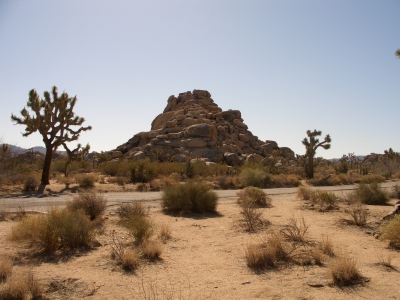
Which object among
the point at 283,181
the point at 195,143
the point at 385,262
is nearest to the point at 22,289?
the point at 385,262

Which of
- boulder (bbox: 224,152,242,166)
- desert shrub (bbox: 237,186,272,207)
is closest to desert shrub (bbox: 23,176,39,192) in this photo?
desert shrub (bbox: 237,186,272,207)

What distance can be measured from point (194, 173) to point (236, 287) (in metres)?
27.6

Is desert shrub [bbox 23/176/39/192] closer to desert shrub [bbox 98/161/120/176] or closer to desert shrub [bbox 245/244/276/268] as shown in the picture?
desert shrub [bbox 98/161/120/176]

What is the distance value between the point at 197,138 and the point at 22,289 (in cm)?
5374

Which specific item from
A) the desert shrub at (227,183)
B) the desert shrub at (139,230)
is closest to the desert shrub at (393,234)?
the desert shrub at (139,230)

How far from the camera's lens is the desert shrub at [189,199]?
13484mm

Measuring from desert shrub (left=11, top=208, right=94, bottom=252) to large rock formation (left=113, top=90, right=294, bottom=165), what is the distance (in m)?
41.7

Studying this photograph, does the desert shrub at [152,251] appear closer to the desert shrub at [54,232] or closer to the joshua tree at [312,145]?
the desert shrub at [54,232]

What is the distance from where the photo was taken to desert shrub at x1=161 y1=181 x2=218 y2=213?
13484 millimetres

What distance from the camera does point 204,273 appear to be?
654 cm

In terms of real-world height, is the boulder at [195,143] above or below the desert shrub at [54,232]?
above


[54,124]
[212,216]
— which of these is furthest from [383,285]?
[54,124]

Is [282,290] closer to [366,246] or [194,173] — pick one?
[366,246]

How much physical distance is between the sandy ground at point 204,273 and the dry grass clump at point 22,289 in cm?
24
